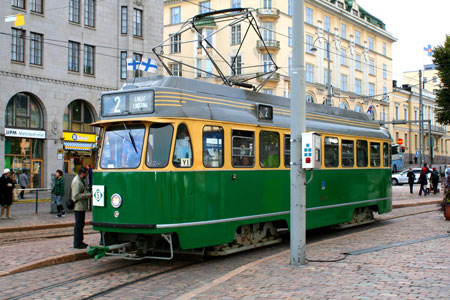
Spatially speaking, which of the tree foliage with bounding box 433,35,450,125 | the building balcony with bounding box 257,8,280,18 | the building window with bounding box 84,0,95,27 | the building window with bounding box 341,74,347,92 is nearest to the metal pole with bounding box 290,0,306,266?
the building window with bounding box 84,0,95,27

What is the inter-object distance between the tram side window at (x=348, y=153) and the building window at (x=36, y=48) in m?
23.0

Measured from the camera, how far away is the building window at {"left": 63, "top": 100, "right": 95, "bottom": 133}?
112 feet

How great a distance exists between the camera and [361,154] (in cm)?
1481

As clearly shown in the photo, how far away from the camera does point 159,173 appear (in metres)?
8.91

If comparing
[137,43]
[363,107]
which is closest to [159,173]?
[137,43]

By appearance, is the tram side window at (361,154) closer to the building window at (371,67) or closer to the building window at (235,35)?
the building window at (235,35)

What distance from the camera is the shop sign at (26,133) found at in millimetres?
30628

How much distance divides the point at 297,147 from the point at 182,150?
6.37ft

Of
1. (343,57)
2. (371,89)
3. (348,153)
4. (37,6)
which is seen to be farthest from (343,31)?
(348,153)

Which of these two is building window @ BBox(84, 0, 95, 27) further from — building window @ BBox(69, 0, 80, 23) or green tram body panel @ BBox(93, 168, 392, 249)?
green tram body panel @ BBox(93, 168, 392, 249)

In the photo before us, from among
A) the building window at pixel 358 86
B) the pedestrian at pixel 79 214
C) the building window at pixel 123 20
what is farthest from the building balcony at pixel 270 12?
the pedestrian at pixel 79 214

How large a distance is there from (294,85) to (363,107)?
198ft

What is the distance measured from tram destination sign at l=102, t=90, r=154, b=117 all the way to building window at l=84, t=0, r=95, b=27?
26.7 meters

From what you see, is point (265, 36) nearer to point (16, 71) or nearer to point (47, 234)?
point (16, 71)
